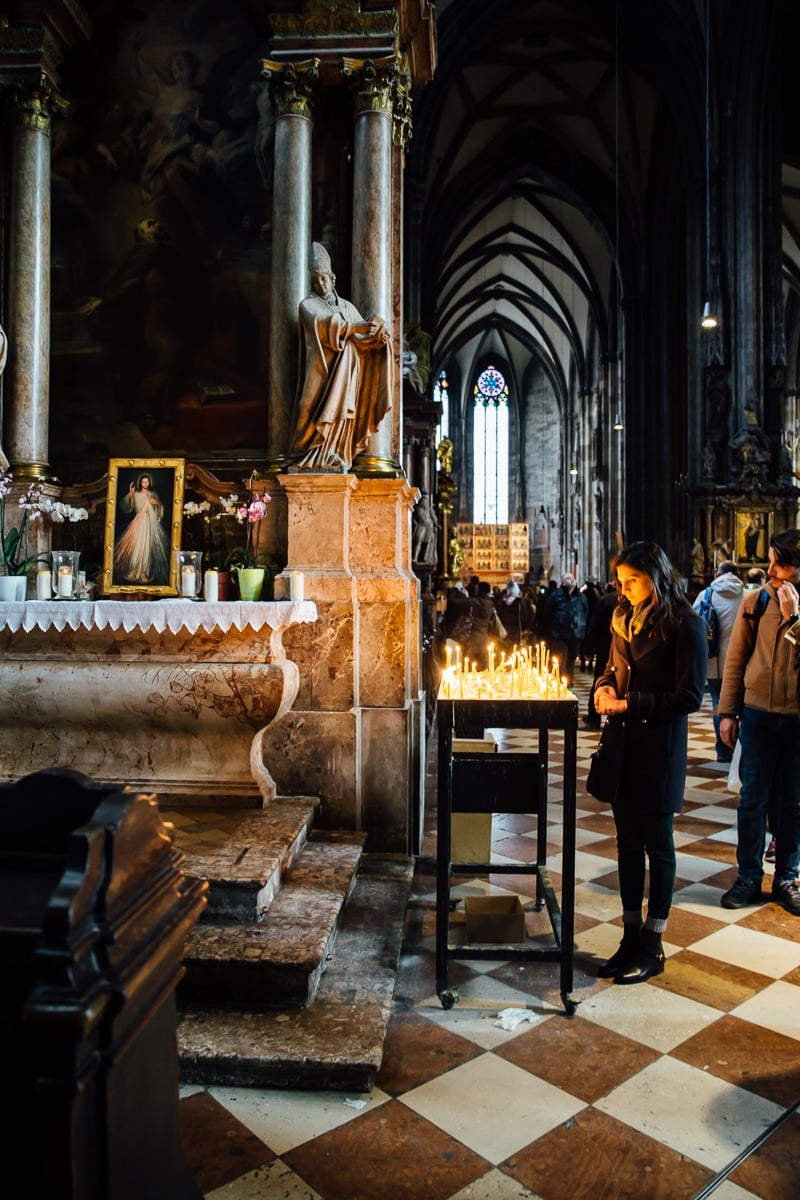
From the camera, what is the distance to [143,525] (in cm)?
494

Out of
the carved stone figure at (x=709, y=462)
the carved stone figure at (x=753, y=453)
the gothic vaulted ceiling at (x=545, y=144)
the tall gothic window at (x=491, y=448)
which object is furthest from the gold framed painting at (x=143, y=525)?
the tall gothic window at (x=491, y=448)

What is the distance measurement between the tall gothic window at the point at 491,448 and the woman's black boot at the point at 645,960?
119 feet

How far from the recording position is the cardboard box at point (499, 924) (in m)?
3.31

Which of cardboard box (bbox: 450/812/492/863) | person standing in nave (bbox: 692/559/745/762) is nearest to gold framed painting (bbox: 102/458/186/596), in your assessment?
cardboard box (bbox: 450/812/492/863)

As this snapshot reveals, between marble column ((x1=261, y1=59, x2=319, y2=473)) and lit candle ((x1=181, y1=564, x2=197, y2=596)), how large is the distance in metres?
0.81

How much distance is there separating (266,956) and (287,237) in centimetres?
401

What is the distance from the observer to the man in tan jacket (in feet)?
12.3

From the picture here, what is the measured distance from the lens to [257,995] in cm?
282

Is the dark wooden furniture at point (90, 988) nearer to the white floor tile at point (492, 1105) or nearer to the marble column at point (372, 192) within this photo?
the white floor tile at point (492, 1105)

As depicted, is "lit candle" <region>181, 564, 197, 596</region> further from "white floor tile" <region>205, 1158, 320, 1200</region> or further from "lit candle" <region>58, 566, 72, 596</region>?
"white floor tile" <region>205, 1158, 320, 1200</region>

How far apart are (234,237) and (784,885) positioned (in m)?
4.94

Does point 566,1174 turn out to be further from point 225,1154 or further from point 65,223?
point 65,223

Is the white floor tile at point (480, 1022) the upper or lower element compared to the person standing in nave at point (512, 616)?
lower

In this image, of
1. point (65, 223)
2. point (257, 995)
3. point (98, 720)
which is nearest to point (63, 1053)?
point (257, 995)
